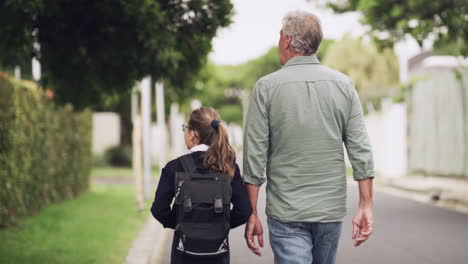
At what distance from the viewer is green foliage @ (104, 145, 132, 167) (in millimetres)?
30080

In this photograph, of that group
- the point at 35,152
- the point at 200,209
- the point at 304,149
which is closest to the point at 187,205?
the point at 200,209

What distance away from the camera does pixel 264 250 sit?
7945 millimetres

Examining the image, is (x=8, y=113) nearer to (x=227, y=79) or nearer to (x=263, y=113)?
(x=263, y=113)

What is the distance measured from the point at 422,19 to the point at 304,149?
8.66m

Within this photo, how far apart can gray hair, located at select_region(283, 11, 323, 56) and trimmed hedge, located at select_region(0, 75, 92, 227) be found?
5.30 m

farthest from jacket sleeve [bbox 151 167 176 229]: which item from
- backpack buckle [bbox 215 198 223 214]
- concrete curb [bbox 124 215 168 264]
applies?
concrete curb [bbox 124 215 168 264]

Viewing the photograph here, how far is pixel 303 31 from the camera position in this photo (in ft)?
10.7

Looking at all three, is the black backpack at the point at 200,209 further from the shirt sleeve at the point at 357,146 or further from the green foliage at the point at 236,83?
Answer: the green foliage at the point at 236,83

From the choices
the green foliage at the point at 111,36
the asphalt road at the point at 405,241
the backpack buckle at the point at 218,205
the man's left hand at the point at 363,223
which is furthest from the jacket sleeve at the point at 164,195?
the asphalt road at the point at 405,241

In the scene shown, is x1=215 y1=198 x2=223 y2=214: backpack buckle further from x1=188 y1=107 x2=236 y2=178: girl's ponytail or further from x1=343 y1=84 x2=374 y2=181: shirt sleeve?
x1=343 y1=84 x2=374 y2=181: shirt sleeve

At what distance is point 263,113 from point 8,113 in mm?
6540

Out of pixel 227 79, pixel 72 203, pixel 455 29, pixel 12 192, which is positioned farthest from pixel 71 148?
pixel 227 79

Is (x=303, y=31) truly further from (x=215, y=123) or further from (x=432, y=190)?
(x=432, y=190)

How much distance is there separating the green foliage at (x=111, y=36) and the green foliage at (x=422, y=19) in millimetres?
3919
